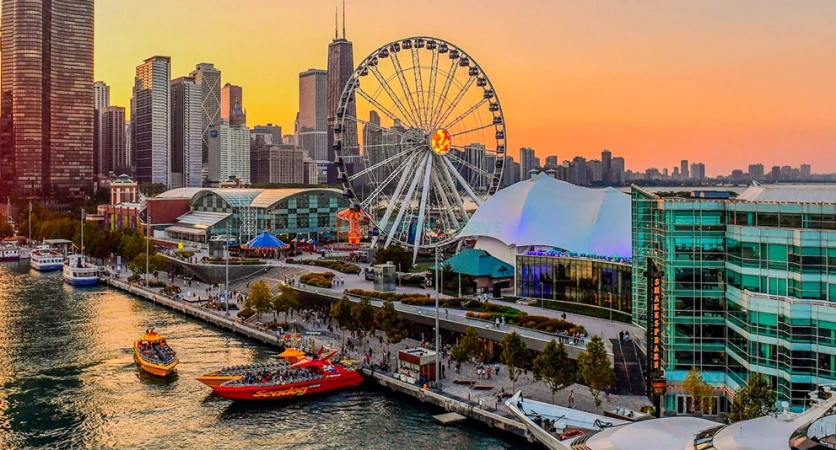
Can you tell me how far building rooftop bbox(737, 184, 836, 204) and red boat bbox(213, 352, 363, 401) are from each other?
1048 inches

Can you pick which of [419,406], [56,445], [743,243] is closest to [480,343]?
[419,406]

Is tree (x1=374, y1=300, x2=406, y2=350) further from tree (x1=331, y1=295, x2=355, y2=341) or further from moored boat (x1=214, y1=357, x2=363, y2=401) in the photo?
moored boat (x1=214, y1=357, x2=363, y2=401)

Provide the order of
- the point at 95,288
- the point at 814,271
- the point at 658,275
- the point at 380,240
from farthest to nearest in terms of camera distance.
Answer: the point at 380,240 → the point at 95,288 → the point at 658,275 → the point at 814,271

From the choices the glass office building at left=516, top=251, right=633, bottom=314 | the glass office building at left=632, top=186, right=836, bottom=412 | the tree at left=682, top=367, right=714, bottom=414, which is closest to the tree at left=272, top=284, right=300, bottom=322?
the glass office building at left=516, top=251, right=633, bottom=314

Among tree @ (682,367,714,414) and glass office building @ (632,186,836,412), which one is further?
tree @ (682,367,714,414)

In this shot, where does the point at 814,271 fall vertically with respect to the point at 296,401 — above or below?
above

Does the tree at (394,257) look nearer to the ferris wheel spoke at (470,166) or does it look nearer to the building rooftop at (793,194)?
the ferris wheel spoke at (470,166)

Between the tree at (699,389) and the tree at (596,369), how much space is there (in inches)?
155

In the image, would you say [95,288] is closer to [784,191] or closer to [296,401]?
[296,401]

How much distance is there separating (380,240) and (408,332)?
49293 millimetres

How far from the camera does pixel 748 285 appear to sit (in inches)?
1586

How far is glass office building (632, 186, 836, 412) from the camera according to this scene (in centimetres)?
3728

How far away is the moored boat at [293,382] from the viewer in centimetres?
4759

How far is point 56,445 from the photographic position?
131ft
